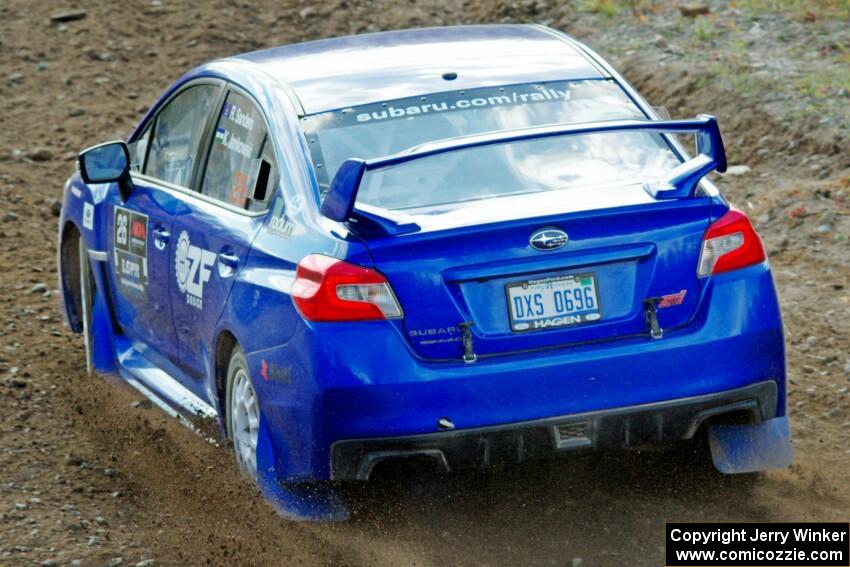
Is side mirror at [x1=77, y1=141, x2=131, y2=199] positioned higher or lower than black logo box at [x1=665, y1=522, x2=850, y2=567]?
higher

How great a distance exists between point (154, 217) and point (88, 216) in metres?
0.92

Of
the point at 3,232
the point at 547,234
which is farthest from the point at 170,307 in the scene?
the point at 3,232

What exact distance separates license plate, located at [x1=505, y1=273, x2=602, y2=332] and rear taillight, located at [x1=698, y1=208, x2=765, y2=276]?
0.41m

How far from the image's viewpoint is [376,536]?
5230mm

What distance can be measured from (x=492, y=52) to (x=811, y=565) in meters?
2.28

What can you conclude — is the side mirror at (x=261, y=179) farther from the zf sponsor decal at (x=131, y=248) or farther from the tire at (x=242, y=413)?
the zf sponsor decal at (x=131, y=248)

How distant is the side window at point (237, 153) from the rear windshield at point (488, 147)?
1.00ft

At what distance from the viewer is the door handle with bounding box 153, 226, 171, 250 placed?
6.29m

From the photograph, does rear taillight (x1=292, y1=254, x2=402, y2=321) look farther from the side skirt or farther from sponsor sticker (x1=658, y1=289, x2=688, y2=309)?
the side skirt

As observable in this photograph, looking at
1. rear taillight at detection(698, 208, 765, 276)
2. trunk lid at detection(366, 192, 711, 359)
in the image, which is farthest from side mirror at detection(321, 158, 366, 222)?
rear taillight at detection(698, 208, 765, 276)

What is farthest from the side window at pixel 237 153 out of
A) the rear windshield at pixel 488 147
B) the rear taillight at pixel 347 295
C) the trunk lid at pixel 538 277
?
the trunk lid at pixel 538 277

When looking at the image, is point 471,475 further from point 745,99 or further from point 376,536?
point 745,99

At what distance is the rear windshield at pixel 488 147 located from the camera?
5.29 metres

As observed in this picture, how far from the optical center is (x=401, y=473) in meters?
5.29
